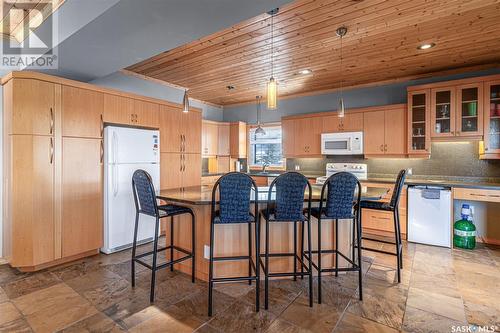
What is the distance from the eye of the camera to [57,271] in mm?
2852

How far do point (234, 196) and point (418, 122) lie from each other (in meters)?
3.59

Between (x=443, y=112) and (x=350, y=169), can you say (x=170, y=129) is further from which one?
(x=443, y=112)

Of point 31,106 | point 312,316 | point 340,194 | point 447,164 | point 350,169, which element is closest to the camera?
point 312,316

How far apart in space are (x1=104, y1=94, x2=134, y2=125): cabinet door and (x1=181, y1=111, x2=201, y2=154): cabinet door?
0.90 metres

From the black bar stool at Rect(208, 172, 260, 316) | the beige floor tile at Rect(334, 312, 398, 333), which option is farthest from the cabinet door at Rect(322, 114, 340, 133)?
the beige floor tile at Rect(334, 312, 398, 333)

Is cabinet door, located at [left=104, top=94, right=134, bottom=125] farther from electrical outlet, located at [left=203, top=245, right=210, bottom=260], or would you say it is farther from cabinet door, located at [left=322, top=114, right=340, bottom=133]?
cabinet door, located at [left=322, top=114, right=340, bottom=133]

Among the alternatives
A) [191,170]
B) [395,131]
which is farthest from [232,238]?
[395,131]

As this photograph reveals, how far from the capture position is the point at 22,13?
258 cm

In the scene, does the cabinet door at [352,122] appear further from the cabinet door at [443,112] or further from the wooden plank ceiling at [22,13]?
the wooden plank ceiling at [22,13]

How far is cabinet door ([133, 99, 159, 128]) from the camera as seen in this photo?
12.0 feet

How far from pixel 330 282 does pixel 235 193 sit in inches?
57.3

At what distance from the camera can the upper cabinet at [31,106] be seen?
2679mm

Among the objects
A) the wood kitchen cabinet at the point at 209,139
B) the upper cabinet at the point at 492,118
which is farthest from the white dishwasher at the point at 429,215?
the wood kitchen cabinet at the point at 209,139

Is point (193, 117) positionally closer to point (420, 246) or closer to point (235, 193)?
point (235, 193)
